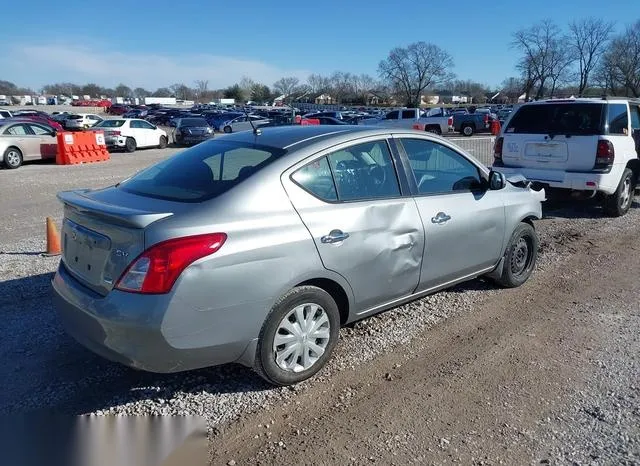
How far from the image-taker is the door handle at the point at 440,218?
4.07m

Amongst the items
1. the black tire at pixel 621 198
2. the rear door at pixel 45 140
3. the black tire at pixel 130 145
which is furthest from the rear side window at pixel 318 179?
the black tire at pixel 130 145

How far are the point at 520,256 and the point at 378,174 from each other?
7.28 ft

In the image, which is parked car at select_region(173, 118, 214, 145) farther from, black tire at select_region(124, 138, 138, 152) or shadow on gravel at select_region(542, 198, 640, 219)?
shadow on gravel at select_region(542, 198, 640, 219)

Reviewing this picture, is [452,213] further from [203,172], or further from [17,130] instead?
[17,130]

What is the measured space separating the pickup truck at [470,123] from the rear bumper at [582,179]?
1163 inches

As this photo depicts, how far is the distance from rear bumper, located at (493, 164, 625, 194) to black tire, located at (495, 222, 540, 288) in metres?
2.81

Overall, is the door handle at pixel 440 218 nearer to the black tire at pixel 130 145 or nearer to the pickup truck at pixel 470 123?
the black tire at pixel 130 145

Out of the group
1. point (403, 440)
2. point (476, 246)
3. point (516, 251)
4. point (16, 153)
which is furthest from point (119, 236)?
point (16, 153)

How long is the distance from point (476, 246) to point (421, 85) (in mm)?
119979

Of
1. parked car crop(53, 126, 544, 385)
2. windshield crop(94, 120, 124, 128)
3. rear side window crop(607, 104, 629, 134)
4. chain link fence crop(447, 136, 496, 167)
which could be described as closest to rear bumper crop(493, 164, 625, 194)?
rear side window crop(607, 104, 629, 134)

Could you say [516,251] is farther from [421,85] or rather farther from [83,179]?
[421,85]

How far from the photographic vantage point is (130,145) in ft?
78.6

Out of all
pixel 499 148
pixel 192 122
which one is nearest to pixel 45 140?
pixel 192 122

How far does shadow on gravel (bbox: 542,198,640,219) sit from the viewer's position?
8.61 meters
